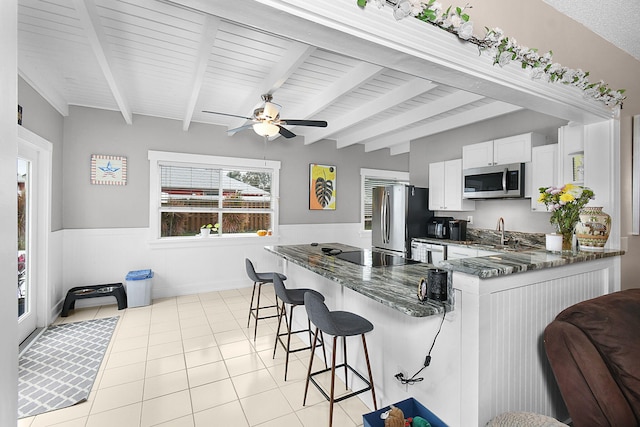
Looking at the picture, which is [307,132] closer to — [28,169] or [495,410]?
[28,169]

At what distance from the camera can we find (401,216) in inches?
191

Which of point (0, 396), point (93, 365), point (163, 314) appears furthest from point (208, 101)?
point (0, 396)

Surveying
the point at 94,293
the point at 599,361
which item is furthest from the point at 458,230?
the point at 94,293

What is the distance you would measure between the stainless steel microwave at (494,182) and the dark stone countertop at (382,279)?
200cm

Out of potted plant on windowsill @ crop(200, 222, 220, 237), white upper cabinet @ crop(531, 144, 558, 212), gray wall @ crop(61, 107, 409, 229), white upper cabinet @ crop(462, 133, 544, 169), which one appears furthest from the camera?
potted plant on windowsill @ crop(200, 222, 220, 237)

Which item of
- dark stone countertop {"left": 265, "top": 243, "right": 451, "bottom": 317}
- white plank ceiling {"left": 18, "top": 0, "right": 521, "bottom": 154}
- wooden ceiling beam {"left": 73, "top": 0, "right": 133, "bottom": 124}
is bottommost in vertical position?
dark stone countertop {"left": 265, "top": 243, "right": 451, "bottom": 317}

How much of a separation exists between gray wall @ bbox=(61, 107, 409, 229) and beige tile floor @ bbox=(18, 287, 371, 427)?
148 centimetres

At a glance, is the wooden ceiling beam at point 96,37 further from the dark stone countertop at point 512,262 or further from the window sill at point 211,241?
the dark stone countertop at point 512,262

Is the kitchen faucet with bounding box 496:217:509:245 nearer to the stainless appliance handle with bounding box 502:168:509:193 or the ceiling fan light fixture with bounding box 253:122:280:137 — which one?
the stainless appliance handle with bounding box 502:168:509:193

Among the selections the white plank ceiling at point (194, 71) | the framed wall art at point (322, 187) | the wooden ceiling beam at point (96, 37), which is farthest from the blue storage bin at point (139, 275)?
the framed wall art at point (322, 187)

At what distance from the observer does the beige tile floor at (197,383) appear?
6.62 ft

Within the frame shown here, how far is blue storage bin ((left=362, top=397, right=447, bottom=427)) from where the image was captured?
154 cm

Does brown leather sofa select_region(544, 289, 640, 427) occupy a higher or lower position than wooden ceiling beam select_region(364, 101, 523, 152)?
lower

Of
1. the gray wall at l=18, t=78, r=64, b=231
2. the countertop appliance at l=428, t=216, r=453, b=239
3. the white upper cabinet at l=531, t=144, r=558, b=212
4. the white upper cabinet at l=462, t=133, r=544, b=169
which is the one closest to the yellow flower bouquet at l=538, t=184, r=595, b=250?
the white upper cabinet at l=531, t=144, r=558, b=212
